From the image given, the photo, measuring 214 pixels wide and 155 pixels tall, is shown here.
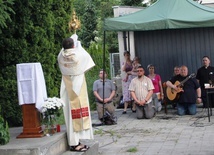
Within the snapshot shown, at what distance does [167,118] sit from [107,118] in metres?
1.77

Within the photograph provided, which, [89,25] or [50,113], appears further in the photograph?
[89,25]

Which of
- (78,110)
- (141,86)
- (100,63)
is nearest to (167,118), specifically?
(141,86)

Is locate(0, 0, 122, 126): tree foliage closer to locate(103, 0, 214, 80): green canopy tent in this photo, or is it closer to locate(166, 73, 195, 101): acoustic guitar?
locate(103, 0, 214, 80): green canopy tent

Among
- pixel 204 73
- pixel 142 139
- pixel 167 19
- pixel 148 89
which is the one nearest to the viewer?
pixel 142 139

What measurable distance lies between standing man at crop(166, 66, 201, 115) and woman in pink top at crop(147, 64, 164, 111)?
0.36 metres

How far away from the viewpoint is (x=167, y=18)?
1414 centimetres

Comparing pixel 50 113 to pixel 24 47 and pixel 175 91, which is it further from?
pixel 175 91

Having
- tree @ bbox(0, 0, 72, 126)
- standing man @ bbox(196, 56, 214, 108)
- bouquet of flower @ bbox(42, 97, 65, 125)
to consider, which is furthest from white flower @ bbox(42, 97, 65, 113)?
standing man @ bbox(196, 56, 214, 108)

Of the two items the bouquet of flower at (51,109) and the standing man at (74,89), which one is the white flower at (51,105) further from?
the standing man at (74,89)

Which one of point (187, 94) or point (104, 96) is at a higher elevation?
point (104, 96)

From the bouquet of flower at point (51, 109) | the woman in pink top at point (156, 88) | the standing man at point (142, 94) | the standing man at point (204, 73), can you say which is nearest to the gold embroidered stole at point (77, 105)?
the bouquet of flower at point (51, 109)

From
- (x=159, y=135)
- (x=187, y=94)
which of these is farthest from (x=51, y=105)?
(x=187, y=94)

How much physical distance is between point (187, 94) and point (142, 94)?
1220mm

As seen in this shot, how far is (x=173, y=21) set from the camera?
14109 millimetres
